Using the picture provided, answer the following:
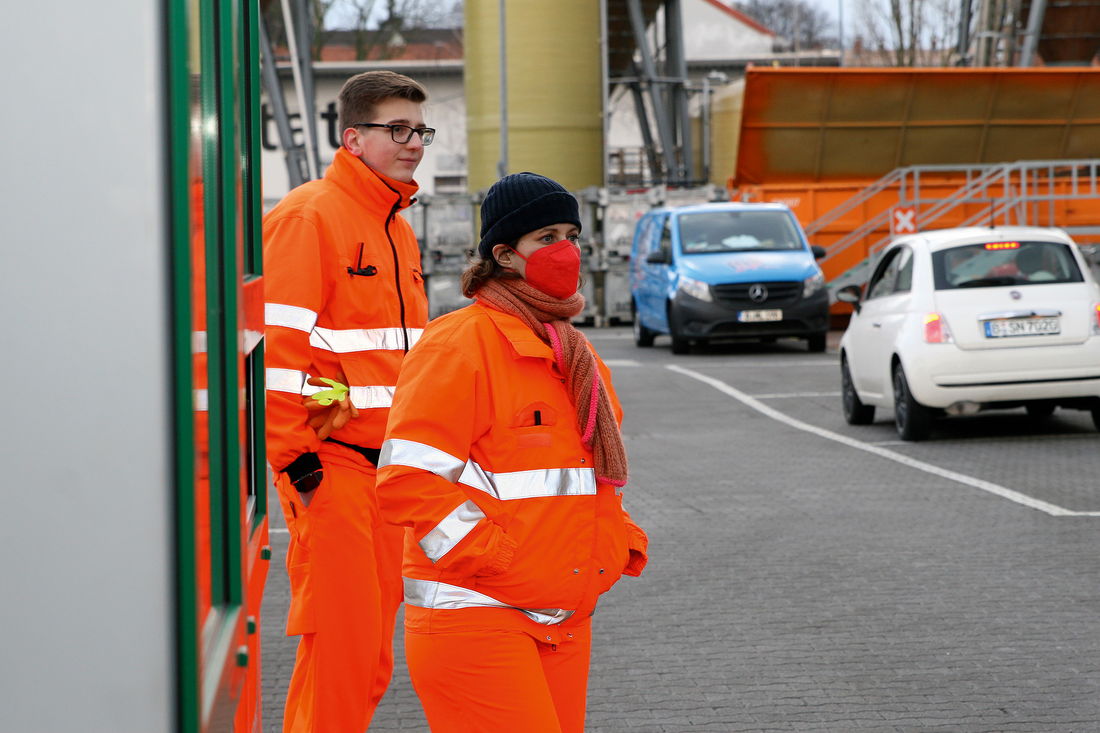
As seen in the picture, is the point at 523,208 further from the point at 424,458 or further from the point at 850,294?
the point at 850,294

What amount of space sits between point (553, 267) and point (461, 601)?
0.69 meters

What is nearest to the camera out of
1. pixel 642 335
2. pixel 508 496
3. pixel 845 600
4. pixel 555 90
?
pixel 508 496

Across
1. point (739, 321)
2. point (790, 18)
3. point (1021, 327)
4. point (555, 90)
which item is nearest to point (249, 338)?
point (1021, 327)

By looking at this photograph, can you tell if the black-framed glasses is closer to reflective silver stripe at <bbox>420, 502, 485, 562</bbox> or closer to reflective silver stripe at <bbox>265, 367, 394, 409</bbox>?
reflective silver stripe at <bbox>265, 367, 394, 409</bbox>

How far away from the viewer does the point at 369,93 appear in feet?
14.2

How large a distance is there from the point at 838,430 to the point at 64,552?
41.6ft

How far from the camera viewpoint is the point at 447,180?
66812mm

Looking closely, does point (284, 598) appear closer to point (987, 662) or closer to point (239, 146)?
point (987, 662)

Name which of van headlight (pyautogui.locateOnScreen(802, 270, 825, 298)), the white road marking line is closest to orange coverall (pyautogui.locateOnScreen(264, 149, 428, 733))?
the white road marking line

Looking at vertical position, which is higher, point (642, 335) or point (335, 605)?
point (335, 605)

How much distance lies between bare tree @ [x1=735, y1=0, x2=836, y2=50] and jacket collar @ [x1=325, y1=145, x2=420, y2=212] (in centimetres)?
8652

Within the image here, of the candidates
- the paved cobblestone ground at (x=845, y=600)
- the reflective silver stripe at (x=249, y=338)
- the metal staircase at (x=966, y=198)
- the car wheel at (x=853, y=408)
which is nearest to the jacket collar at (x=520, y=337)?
the reflective silver stripe at (x=249, y=338)

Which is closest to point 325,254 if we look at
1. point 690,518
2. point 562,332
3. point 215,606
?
point 562,332

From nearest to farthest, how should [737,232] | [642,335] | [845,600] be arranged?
[845,600] < [737,232] < [642,335]
